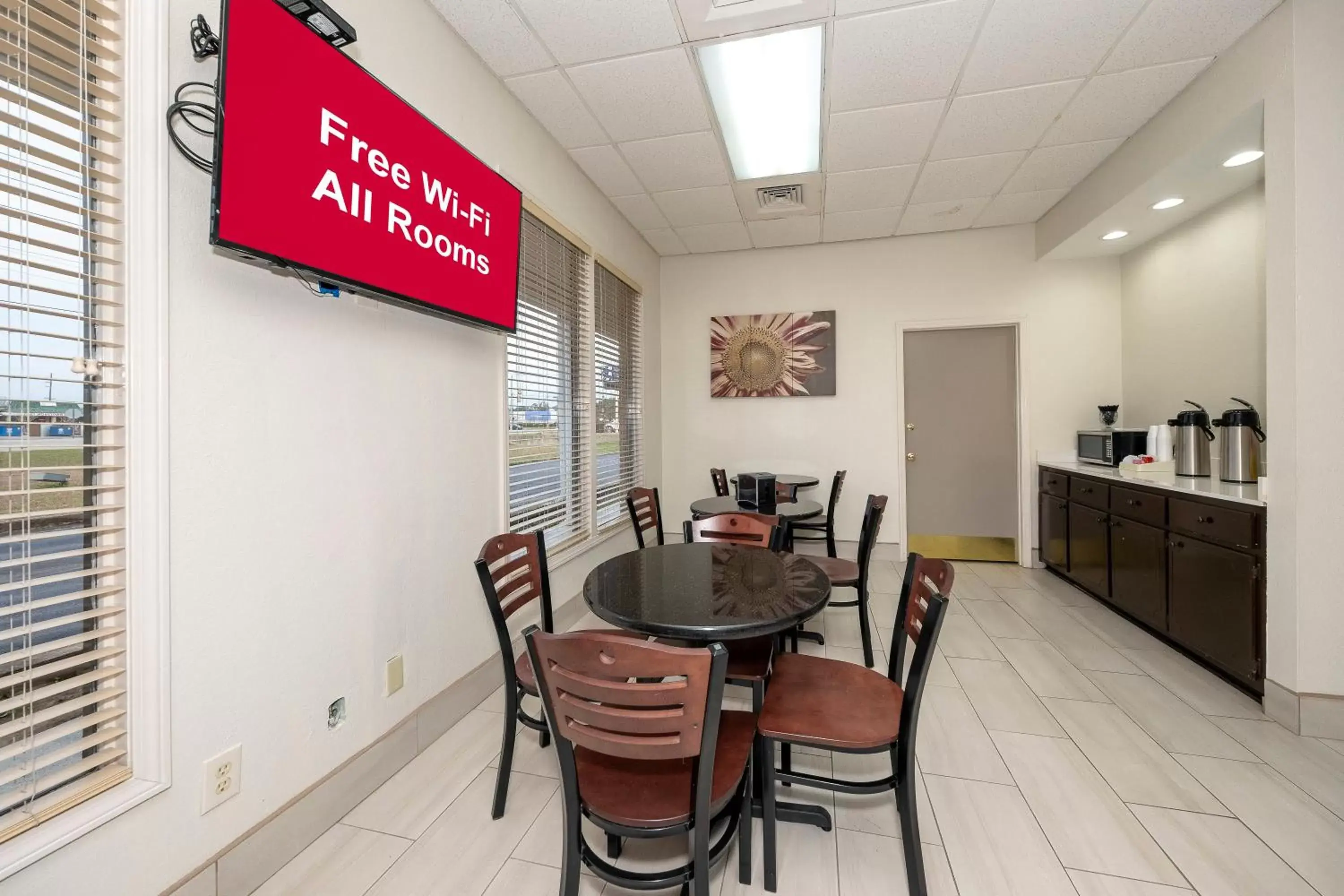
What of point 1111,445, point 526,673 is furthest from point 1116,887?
point 1111,445

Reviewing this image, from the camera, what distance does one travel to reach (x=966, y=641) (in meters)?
3.34

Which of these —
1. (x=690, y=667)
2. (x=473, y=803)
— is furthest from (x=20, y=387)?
(x=473, y=803)

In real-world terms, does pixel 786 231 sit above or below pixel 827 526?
above

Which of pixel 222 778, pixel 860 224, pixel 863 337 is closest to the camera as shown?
pixel 222 778

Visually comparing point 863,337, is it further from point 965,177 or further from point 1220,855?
→ point 1220,855

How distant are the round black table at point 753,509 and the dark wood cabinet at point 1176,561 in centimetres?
192

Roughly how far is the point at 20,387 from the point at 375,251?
35.8 inches

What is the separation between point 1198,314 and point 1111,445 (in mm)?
1037

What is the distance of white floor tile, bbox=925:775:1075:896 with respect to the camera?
5.15 ft

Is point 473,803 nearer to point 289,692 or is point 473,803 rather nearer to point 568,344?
point 289,692

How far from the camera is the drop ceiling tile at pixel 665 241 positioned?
16.4ft

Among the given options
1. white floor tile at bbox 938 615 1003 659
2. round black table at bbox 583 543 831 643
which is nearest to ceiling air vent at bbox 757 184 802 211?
round black table at bbox 583 543 831 643

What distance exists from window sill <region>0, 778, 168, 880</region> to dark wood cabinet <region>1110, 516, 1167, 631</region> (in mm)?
4502

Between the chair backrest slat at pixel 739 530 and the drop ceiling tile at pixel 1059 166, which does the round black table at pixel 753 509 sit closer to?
the chair backrest slat at pixel 739 530
